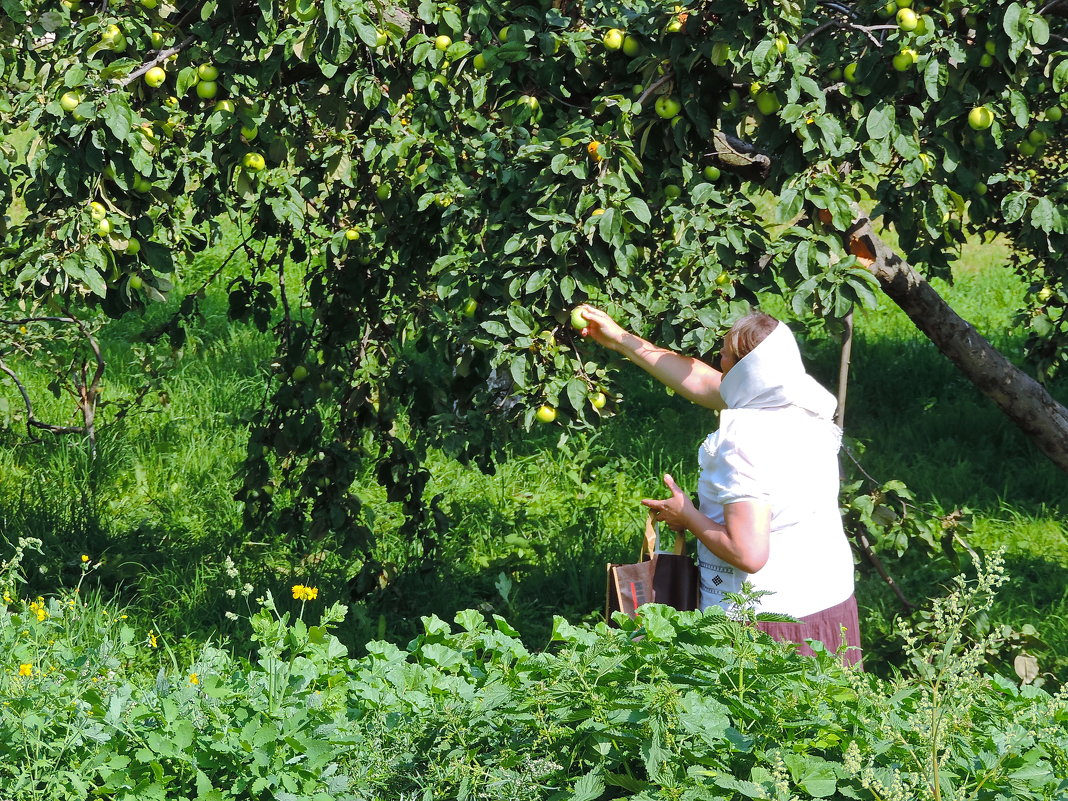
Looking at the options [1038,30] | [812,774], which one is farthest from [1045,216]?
[812,774]

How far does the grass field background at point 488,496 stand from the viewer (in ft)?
→ 13.8

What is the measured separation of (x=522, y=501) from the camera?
5.19 m

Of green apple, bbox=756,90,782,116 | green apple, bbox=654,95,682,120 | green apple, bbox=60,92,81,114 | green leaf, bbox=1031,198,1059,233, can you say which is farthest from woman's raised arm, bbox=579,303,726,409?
green apple, bbox=60,92,81,114

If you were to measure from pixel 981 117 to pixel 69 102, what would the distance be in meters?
2.00

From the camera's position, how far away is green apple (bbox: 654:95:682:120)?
260 centimetres

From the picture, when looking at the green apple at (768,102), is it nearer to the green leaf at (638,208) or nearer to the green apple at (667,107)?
the green apple at (667,107)

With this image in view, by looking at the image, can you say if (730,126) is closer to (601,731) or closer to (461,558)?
(601,731)

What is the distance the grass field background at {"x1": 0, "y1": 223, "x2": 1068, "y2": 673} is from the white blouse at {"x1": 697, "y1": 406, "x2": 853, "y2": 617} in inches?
38.1

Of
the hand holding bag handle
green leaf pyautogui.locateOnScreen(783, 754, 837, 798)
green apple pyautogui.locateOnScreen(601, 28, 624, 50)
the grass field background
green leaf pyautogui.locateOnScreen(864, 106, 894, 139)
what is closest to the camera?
green leaf pyautogui.locateOnScreen(783, 754, 837, 798)

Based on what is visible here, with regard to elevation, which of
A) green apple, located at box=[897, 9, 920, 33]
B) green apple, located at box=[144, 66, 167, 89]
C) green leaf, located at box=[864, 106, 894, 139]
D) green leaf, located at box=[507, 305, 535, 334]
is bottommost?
green leaf, located at box=[507, 305, 535, 334]

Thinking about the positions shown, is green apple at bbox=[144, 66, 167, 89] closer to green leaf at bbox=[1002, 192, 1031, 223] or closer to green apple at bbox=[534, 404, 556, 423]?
green apple at bbox=[534, 404, 556, 423]

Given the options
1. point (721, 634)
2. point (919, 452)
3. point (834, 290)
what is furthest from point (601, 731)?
point (919, 452)

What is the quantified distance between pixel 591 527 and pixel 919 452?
1.95 meters

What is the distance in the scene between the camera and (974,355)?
11.0ft
